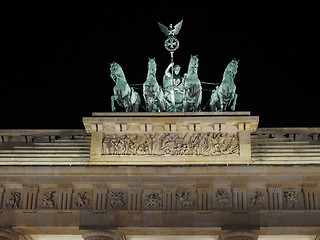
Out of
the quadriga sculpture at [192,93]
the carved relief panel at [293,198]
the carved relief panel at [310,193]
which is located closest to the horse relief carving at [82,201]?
the quadriga sculpture at [192,93]

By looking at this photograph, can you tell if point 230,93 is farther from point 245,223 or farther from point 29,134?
point 29,134

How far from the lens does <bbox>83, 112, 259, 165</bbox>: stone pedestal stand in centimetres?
2911

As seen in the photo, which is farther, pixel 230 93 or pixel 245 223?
pixel 230 93

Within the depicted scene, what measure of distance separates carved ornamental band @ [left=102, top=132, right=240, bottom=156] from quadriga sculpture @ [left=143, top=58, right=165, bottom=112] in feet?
5.82

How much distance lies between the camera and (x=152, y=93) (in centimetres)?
3059

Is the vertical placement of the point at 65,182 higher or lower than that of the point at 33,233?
higher

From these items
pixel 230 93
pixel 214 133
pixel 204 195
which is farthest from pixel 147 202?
pixel 230 93

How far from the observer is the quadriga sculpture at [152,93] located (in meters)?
30.5

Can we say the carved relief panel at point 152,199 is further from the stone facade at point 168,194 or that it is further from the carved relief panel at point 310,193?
the carved relief panel at point 310,193

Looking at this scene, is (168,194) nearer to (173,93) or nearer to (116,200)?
(116,200)

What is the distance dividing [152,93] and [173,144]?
2619mm

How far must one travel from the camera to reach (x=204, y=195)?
27859 millimetres

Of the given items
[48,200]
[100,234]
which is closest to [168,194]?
[100,234]

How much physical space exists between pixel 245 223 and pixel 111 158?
6151 millimetres
